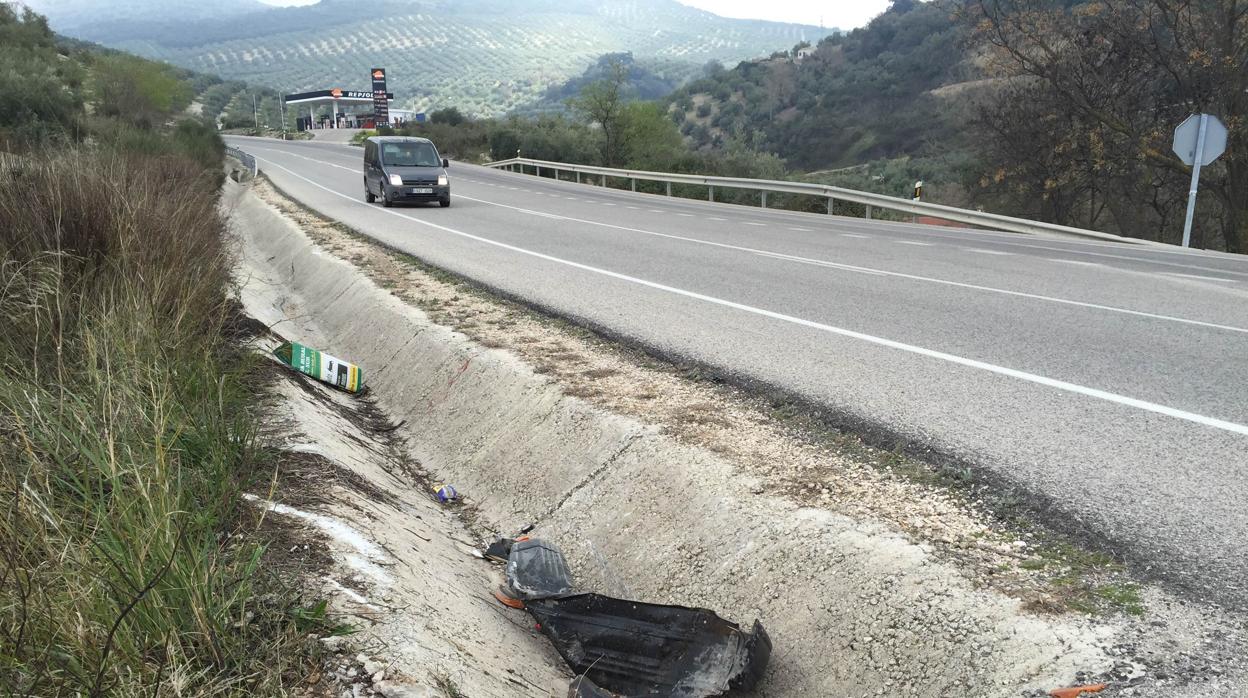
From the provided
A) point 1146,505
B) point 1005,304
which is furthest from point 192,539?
point 1005,304

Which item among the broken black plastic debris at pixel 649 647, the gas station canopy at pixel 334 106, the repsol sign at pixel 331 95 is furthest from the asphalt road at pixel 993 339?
the repsol sign at pixel 331 95

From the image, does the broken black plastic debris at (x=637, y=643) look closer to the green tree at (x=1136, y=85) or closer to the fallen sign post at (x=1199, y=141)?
the fallen sign post at (x=1199, y=141)

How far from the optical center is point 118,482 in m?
2.60

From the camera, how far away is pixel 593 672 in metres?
3.65

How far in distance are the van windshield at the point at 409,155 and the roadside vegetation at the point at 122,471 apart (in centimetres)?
1593

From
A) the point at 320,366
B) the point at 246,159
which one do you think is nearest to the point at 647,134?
the point at 246,159

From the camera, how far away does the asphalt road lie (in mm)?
3744

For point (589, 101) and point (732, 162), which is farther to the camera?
point (589, 101)

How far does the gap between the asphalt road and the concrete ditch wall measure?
0.79m

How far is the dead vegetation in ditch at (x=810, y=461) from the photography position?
10.4ft

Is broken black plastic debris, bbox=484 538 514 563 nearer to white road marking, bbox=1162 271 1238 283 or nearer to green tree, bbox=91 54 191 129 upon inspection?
white road marking, bbox=1162 271 1238 283

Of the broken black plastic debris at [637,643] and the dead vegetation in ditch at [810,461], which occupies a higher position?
the dead vegetation in ditch at [810,461]

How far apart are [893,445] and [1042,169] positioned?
2564cm

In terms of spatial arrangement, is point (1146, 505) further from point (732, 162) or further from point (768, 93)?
point (768, 93)
